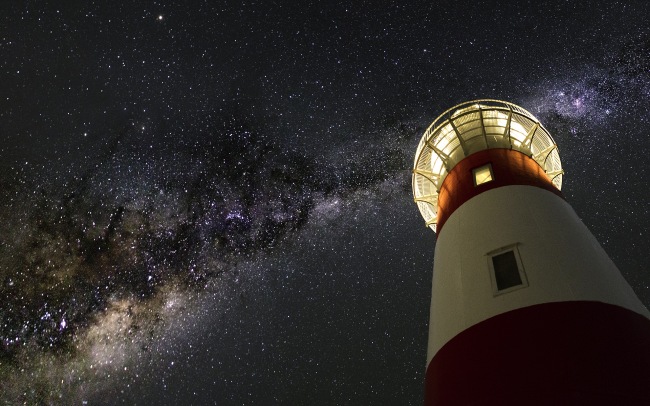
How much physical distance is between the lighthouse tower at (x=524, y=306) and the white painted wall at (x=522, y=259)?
0.06 feet

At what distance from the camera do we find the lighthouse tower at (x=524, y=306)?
5613 millimetres

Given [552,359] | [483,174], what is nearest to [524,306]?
[552,359]


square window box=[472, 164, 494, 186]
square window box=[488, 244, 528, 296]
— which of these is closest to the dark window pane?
square window box=[488, 244, 528, 296]

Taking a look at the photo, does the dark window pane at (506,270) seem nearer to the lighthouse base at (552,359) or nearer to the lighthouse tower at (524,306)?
the lighthouse tower at (524,306)

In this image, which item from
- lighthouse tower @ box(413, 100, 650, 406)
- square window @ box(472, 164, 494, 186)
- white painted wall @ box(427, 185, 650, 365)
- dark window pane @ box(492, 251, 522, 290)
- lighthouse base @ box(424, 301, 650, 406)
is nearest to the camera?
lighthouse base @ box(424, 301, 650, 406)

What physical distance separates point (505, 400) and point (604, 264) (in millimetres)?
3174

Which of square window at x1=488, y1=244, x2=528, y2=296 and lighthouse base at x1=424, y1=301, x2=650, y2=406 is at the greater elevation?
square window at x1=488, y1=244, x2=528, y2=296

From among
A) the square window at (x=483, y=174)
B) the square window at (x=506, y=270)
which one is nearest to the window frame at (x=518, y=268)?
the square window at (x=506, y=270)

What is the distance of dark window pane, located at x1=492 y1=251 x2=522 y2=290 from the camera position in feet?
22.8

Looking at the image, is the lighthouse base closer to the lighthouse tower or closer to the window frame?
the lighthouse tower

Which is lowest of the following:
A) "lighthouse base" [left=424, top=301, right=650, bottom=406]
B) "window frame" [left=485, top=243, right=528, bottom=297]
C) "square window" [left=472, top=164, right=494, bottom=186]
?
"lighthouse base" [left=424, top=301, right=650, bottom=406]

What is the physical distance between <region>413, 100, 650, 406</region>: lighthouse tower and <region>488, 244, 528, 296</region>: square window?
2cm

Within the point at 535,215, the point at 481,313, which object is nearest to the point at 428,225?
the point at 535,215

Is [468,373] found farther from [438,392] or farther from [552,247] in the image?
[552,247]
